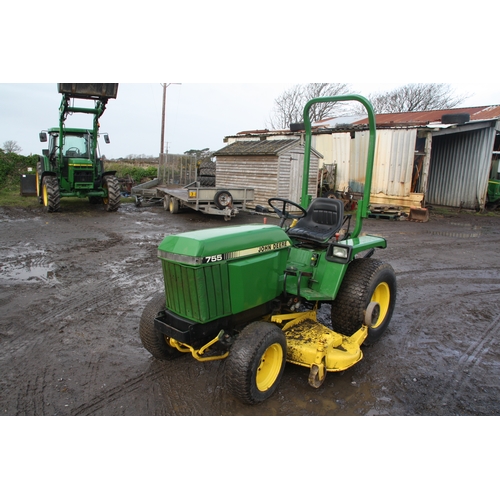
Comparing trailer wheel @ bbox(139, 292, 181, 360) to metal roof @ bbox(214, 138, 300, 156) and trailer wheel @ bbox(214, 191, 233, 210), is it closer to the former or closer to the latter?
trailer wheel @ bbox(214, 191, 233, 210)

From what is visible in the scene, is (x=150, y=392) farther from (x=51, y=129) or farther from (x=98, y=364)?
(x=51, y=129)

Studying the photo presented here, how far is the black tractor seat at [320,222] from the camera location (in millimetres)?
3865

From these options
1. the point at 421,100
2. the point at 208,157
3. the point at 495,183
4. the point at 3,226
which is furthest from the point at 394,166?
the point at 421,100

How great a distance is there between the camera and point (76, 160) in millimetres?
12094

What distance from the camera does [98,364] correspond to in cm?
352

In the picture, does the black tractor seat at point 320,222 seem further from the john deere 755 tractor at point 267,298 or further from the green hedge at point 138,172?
the green hedge at point 138,172

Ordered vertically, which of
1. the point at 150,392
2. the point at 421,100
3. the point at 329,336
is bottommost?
the point at 150,392

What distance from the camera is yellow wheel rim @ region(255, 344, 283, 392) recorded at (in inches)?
118

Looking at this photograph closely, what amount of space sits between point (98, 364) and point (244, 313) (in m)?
1.38

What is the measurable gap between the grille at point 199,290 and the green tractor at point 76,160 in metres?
10.1

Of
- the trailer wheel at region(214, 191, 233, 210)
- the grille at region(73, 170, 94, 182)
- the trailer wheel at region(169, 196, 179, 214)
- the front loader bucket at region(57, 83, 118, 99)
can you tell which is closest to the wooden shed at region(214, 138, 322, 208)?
the trailer wheel at region(214, 191, 233, 210)

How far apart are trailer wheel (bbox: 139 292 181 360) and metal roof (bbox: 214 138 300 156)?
400 inches

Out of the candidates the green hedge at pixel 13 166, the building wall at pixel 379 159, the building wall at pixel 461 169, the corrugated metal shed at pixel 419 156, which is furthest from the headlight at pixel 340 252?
the green hedge at pixel 13 166

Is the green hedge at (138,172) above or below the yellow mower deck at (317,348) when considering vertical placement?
above
